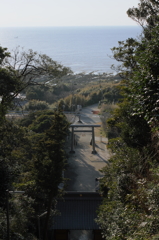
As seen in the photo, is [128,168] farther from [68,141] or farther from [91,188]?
[68,141]

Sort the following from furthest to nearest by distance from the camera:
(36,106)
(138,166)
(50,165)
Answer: (36,106), (50,165), (138,166)

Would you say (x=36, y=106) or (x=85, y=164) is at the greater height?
(x=36, y=106)

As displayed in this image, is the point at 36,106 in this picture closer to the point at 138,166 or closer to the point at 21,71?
the point at 21,71

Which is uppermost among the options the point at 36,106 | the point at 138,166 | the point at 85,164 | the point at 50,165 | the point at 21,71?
the point at 21,71

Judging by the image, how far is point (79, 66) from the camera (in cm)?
8325

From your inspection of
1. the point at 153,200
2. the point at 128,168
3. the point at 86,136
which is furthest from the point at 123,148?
the point at 86,136

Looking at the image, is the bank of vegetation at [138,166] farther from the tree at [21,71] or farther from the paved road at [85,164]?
the paved road at [85,164]

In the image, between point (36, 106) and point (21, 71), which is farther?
point (36, 106)

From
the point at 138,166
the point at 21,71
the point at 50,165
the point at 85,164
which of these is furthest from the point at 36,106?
the point at 138,166

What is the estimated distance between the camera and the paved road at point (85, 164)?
1606cm

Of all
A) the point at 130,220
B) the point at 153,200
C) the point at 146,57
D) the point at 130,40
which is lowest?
the point at 130,220

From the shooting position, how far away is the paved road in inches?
632

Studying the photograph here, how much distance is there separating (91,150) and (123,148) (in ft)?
32.0

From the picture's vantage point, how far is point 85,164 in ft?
62.6
